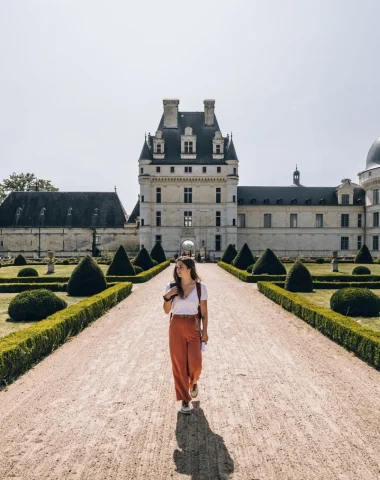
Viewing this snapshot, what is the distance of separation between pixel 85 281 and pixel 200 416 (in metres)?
11.1

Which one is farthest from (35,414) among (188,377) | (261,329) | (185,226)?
(185,226)

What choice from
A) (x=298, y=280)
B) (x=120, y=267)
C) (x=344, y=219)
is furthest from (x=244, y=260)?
(x=344, y=219)

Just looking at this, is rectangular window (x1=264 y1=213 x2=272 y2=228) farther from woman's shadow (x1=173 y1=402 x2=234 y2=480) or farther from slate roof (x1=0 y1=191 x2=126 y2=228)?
woman's shadow (x1=173 y1=402 x2=234 y2=480)

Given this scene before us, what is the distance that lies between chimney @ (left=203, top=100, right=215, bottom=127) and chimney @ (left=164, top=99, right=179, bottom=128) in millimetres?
3462

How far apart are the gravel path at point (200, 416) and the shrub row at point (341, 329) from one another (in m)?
0.23

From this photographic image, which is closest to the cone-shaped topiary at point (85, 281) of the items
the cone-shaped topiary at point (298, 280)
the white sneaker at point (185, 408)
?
the cone-shaped topiary at point (298, 280)

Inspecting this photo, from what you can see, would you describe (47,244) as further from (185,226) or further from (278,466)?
(278,466)

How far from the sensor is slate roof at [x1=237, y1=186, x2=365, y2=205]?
47.3 meters

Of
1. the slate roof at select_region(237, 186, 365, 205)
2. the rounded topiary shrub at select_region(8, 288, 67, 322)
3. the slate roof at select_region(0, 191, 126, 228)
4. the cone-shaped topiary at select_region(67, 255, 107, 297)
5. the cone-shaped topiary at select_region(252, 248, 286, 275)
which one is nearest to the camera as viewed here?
the rounded topiary shrub at select_region(8, 288, 67, 322)

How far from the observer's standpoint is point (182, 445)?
4270 millimetres

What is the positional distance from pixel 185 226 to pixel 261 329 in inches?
1390

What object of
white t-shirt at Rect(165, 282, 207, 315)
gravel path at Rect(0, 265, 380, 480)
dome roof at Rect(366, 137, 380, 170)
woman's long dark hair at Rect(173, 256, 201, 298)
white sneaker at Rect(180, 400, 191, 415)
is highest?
dome roof at Rect(366, 137, 380, 170)

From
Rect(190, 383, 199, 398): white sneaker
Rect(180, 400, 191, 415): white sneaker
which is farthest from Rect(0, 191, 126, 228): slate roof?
Rect(180, 400, 191, 415): white sneaker

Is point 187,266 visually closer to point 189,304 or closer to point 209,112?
point 189,304
